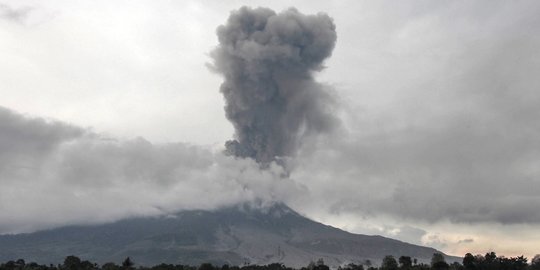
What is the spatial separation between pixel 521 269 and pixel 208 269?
67.7 metres

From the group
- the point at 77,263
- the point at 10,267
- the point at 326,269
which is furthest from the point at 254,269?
the point at 10,267

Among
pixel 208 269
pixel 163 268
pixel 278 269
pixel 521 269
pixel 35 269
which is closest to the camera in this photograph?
pixel 521 269

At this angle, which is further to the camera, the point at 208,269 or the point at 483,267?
the point at 208,269

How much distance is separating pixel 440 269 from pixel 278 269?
159 feet

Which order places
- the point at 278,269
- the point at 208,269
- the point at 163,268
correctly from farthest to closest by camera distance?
the point at 278,269 → the point at 208,269 → the point at 163,268

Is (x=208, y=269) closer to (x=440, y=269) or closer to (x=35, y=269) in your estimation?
(x=35, y=269)

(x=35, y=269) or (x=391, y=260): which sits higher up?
(x=391, y=260)

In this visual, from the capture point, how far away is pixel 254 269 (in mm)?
146750

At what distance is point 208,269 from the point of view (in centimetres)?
14262

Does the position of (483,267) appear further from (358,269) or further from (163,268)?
A: (163,268)

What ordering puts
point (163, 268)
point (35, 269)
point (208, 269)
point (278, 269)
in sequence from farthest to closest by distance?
point (278, 269) → point (208, 269) → point (163, 268) → point (35, 269)

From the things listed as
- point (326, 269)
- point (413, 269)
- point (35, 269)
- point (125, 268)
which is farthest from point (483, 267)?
point (35, 269)

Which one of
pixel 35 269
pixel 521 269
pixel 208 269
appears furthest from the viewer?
pixel 208 269

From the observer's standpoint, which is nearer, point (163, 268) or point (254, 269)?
point (163, 268)
